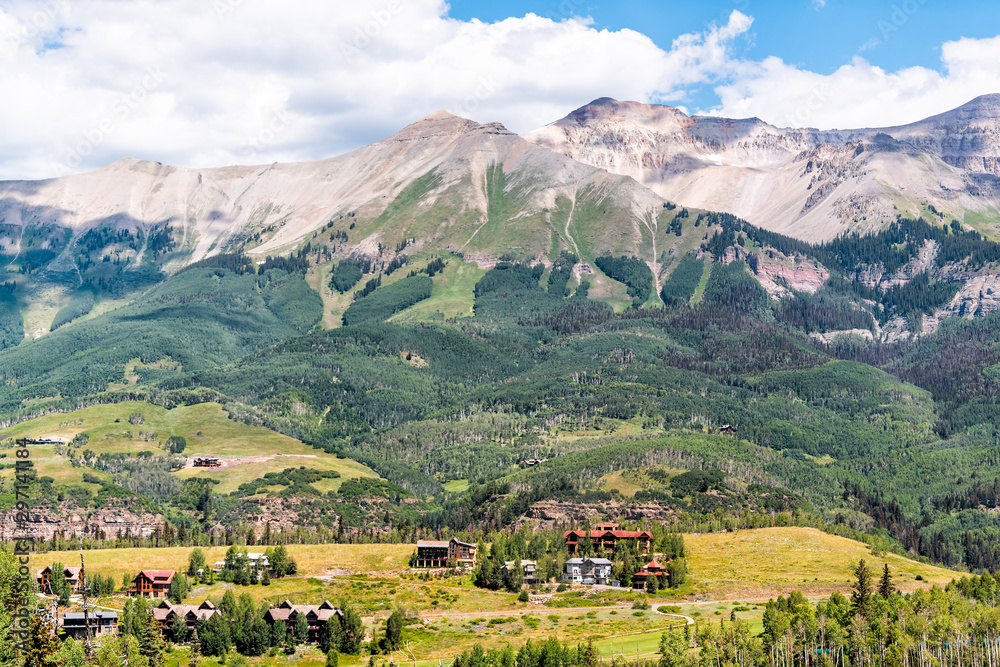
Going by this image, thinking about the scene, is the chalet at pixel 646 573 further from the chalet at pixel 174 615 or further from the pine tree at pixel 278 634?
the chalet at pixel 174 615

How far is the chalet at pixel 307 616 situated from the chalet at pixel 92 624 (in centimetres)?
1989

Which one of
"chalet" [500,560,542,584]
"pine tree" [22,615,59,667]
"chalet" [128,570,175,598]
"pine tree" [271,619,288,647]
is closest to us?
"pine tree" [22,615,59,667]

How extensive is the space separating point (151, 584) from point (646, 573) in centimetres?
7820

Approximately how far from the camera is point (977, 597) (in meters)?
167

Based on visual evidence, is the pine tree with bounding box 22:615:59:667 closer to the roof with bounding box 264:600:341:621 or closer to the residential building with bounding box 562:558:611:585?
the roof with bounding box 264:600:341:621

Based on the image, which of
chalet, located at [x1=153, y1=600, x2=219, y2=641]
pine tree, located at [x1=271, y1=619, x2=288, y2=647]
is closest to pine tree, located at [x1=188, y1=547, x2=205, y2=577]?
chalet, located at [x1=153, y1=600, x2=219, y2=641]

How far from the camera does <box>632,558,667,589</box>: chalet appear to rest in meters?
190

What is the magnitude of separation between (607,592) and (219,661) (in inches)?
2576

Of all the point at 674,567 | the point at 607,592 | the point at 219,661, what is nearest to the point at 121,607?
the point at 219,661

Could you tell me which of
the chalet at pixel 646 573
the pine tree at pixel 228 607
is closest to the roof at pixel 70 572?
the pine tree at pixel 228 607

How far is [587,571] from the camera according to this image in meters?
196

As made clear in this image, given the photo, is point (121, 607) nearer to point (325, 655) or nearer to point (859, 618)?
point (325, 655)

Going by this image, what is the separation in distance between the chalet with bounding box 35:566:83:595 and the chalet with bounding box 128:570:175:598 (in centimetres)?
812

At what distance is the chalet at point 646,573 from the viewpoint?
190 m
